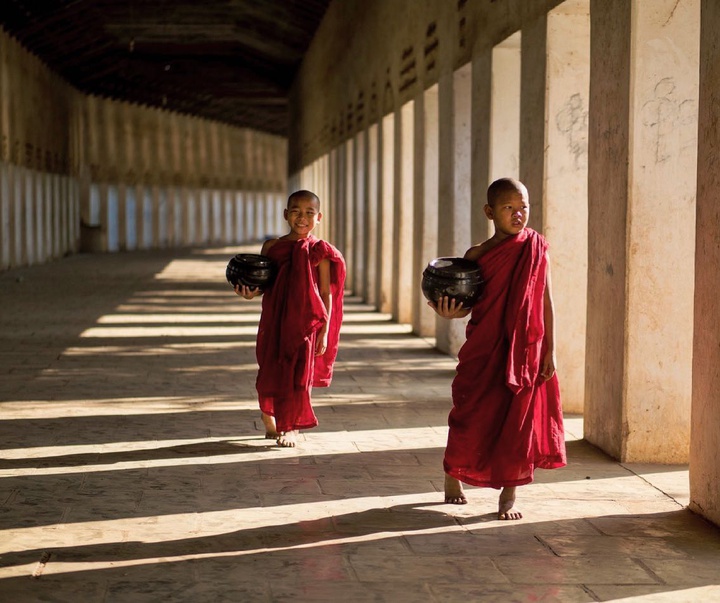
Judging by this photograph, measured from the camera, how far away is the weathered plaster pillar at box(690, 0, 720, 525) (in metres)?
5.64

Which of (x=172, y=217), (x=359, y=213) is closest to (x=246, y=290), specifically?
(x=359, y=213)

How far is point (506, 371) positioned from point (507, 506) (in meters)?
0.66

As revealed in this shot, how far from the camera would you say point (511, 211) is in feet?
19.1

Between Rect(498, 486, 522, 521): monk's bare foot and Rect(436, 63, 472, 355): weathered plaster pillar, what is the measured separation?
6.63 m

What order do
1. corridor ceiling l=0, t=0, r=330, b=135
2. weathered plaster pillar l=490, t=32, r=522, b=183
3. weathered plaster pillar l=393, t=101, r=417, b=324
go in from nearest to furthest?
weathered plaster pillar l=490, t=32, r=522, b=183 < weathered plaster pillar l=393, t=101, r=417, b=324 < corridor ceiling l=0, t=0, r=330, b=135

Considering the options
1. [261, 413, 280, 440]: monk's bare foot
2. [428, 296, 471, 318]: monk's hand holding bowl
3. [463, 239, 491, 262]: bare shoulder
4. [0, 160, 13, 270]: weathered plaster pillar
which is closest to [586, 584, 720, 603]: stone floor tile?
[428, 296, 471, 318]: monk's hand holding bowl

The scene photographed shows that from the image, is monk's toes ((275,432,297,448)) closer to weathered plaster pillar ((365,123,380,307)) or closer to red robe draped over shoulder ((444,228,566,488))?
red robe draped over shoulder ((444,228,566,488))

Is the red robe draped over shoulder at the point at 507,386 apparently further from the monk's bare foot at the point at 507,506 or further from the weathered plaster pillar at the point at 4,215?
the weathered plaster pillar at the point at 4,215

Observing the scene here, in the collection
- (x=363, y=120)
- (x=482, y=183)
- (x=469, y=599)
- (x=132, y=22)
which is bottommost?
(x=469, y=599)

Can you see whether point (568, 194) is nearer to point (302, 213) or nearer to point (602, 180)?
point (602, 180)

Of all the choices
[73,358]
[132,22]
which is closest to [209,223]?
[132,22]

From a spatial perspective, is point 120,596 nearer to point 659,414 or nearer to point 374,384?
point 659,414

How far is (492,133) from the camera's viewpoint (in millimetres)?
11008

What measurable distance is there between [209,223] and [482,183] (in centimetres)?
3916
